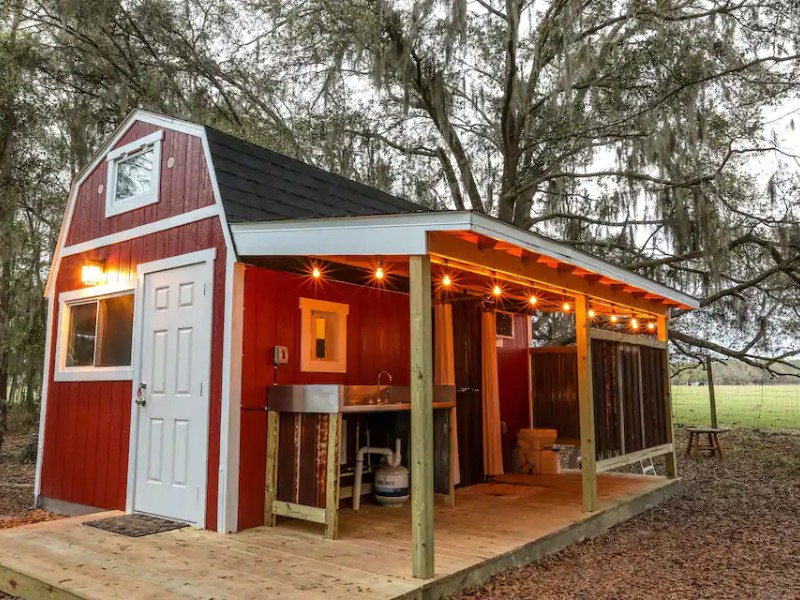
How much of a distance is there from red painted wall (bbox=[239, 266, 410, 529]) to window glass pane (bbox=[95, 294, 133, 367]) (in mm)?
1450

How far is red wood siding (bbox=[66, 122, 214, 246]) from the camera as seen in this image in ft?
16.0

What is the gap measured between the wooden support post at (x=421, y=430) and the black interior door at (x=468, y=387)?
127 inches

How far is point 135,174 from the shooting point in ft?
18.4

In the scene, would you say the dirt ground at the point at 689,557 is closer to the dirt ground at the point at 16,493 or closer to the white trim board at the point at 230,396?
the white trim board at the point at 230,396

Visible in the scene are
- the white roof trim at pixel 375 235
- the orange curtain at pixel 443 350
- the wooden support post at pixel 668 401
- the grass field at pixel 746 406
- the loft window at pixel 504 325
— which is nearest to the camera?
the white roof trim at pixel 375 235

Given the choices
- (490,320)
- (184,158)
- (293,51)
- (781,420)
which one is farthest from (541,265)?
(781,420)

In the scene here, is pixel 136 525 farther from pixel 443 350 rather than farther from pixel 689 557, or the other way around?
pixel 689 557

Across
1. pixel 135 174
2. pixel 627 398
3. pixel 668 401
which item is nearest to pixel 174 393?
pixel 135 174

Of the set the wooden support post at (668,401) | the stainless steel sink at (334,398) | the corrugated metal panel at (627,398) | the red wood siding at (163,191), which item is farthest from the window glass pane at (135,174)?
the wooden support post at (668,401)

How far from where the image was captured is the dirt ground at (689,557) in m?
3.44

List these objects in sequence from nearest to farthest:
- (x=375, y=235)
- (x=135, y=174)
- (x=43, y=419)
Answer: (x=375, y=235) < (x=135, y=174) < (x=43, y=419)

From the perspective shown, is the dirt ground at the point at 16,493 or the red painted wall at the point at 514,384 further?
the red painted wall at the point at 514,384

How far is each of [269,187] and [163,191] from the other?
2.97ft

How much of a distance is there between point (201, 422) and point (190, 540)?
825mm
